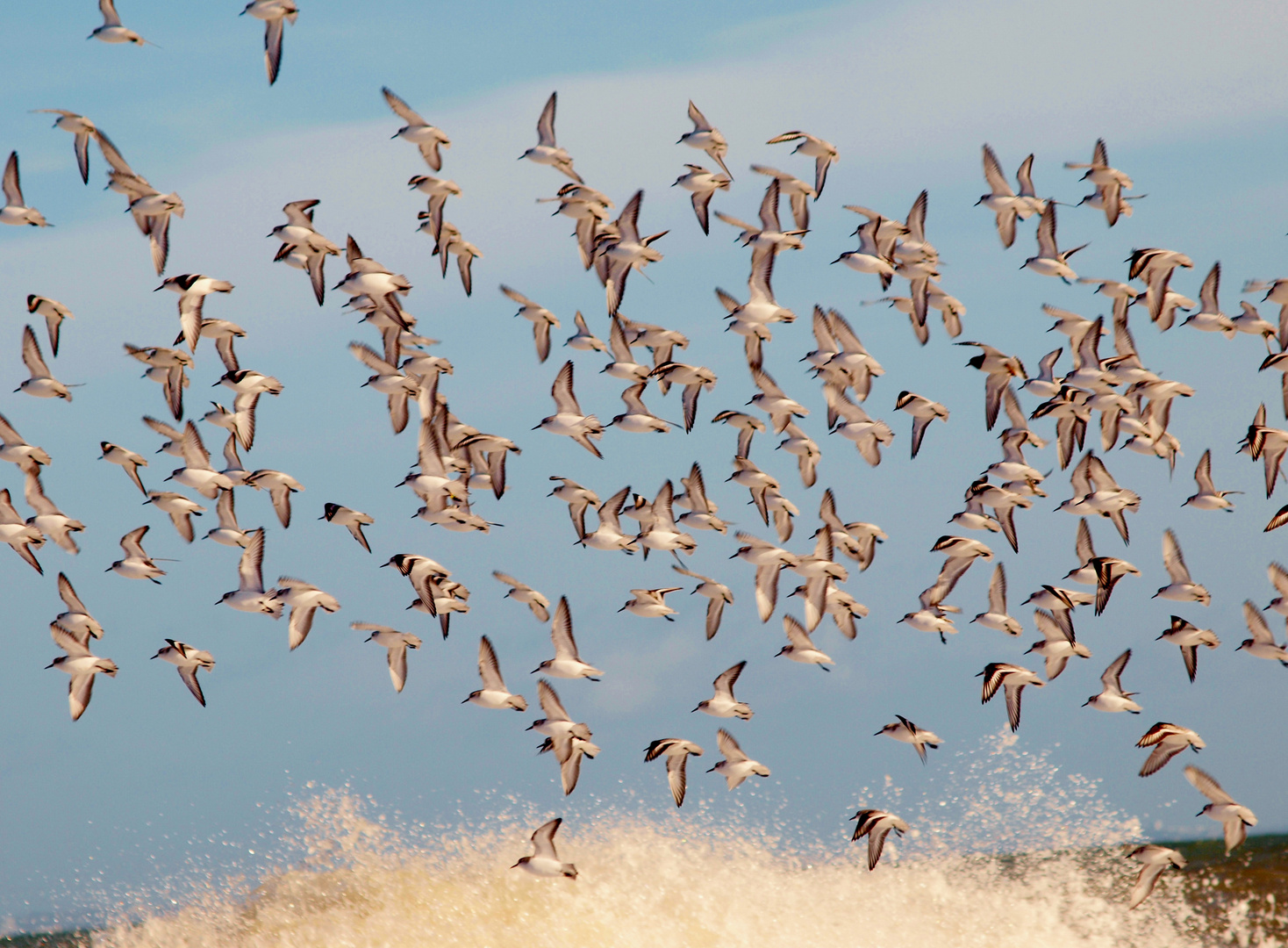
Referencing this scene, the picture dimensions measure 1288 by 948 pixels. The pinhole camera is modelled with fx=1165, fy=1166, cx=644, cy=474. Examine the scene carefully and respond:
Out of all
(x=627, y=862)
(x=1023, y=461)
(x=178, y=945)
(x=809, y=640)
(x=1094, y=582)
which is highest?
(x=1023, y=461)

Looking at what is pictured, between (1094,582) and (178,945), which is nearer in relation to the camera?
(1094,582)

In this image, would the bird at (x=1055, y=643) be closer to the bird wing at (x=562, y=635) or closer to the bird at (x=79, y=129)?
the bird wing at (x=562, y=635)

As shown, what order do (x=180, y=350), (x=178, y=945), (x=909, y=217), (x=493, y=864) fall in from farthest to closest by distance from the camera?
(x=493, y=864) → (x=178, y=945) → (x=909, y=217) → (x=180, y=350)

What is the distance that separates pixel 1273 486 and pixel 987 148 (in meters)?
10.6

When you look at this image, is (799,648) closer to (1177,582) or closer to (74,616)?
(1177,582)

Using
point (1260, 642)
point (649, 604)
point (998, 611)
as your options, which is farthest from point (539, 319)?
point (1260, 642)

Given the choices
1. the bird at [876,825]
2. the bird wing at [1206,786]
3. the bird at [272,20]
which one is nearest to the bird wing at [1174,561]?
the bird wing at [1206,786]

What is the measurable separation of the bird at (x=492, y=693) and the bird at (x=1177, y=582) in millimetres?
14649

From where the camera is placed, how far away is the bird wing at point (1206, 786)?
21.9 m

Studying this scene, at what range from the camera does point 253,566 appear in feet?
Result: 86.7

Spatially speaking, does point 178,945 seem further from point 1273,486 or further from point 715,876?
point 1273,486

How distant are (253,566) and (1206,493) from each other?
22299 mm

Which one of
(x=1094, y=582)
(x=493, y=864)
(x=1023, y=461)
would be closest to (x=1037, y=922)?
(x=1094, y=582)

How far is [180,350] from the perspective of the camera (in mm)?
26750
